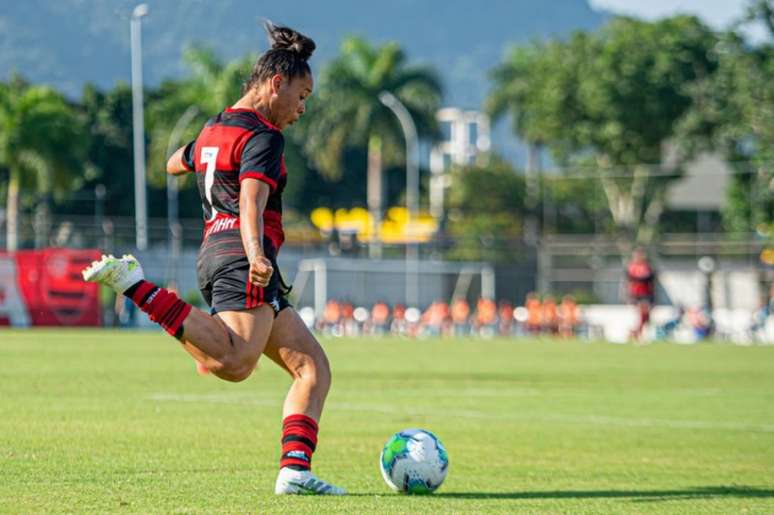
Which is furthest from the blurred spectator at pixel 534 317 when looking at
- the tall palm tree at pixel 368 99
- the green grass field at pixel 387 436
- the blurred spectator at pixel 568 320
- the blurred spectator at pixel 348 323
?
the tall palm tree at pixel 368 99

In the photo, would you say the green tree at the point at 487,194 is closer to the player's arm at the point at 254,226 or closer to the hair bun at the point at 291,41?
the hair bun at the point at 291,41

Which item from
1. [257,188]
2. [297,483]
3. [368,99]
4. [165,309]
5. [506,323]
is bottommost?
[506,323]

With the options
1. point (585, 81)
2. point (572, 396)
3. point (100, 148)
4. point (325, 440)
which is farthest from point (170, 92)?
point (325, 440)

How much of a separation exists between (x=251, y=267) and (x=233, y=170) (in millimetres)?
622

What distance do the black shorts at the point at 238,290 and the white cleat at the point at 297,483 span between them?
2.80 ft

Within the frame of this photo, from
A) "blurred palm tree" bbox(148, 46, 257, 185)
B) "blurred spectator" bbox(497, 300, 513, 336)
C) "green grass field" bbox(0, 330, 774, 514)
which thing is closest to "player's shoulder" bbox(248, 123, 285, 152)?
"green grass field" bbox(0, 330, 774, 514)

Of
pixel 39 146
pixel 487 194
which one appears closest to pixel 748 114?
pixel 39 146

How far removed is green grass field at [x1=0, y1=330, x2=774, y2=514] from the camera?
778cm

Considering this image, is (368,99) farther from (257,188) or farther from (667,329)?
(257,188)

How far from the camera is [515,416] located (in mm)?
14234

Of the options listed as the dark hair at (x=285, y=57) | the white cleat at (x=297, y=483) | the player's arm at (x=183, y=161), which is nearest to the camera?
the white cleat at (x=297, y=483)

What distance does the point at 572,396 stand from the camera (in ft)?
57.7

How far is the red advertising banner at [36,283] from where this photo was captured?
39.2 metres

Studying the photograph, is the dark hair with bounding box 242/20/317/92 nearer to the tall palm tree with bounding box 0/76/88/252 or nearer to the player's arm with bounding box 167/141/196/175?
the player's arm with bounding box 167/141/196/175
